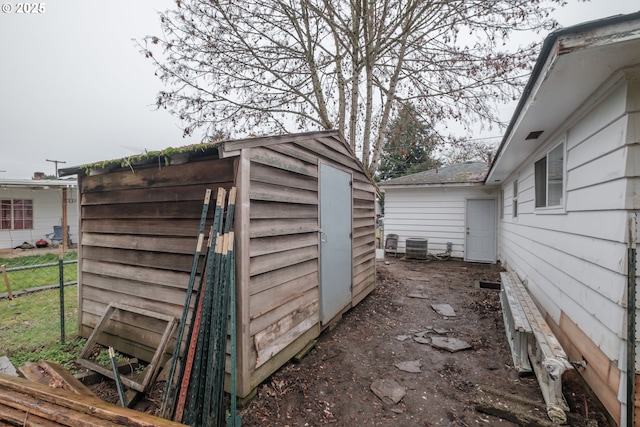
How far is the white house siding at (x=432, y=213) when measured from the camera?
910cm

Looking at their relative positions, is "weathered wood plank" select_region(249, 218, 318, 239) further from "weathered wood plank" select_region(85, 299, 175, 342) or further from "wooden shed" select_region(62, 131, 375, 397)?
"weathered wood plank" select_region(85, 299, 175, 342)

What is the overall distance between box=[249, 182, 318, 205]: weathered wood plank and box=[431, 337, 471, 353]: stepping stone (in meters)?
2.39

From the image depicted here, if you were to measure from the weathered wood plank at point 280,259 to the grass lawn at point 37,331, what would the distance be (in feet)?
7.96

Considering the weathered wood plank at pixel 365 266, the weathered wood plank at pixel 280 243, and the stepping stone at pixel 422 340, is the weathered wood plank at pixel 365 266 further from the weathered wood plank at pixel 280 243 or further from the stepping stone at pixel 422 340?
the weathered wood plank at pixel 280 243

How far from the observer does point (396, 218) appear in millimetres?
10133

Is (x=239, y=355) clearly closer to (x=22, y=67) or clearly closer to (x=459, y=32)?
(x=459, y=32)

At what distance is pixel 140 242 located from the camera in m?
2.91

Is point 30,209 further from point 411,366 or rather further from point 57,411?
point 411,366

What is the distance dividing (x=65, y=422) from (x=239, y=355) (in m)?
1.08

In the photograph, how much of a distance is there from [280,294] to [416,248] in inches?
294

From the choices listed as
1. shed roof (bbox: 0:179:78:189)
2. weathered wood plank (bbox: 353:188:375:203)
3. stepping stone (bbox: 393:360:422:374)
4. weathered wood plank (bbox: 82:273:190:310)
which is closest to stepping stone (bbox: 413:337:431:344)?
stepping stone (bbox: 393:360:422:374)

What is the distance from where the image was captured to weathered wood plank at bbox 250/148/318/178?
2475 mm

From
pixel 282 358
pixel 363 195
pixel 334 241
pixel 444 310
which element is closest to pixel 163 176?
pixel 282 358

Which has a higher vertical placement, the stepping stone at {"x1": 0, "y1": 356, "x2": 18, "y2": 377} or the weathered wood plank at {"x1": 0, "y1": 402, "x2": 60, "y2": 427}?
the weathered wood plank at {"x1": 0, "y1": 402, "x2": 60, "y2": 427}
